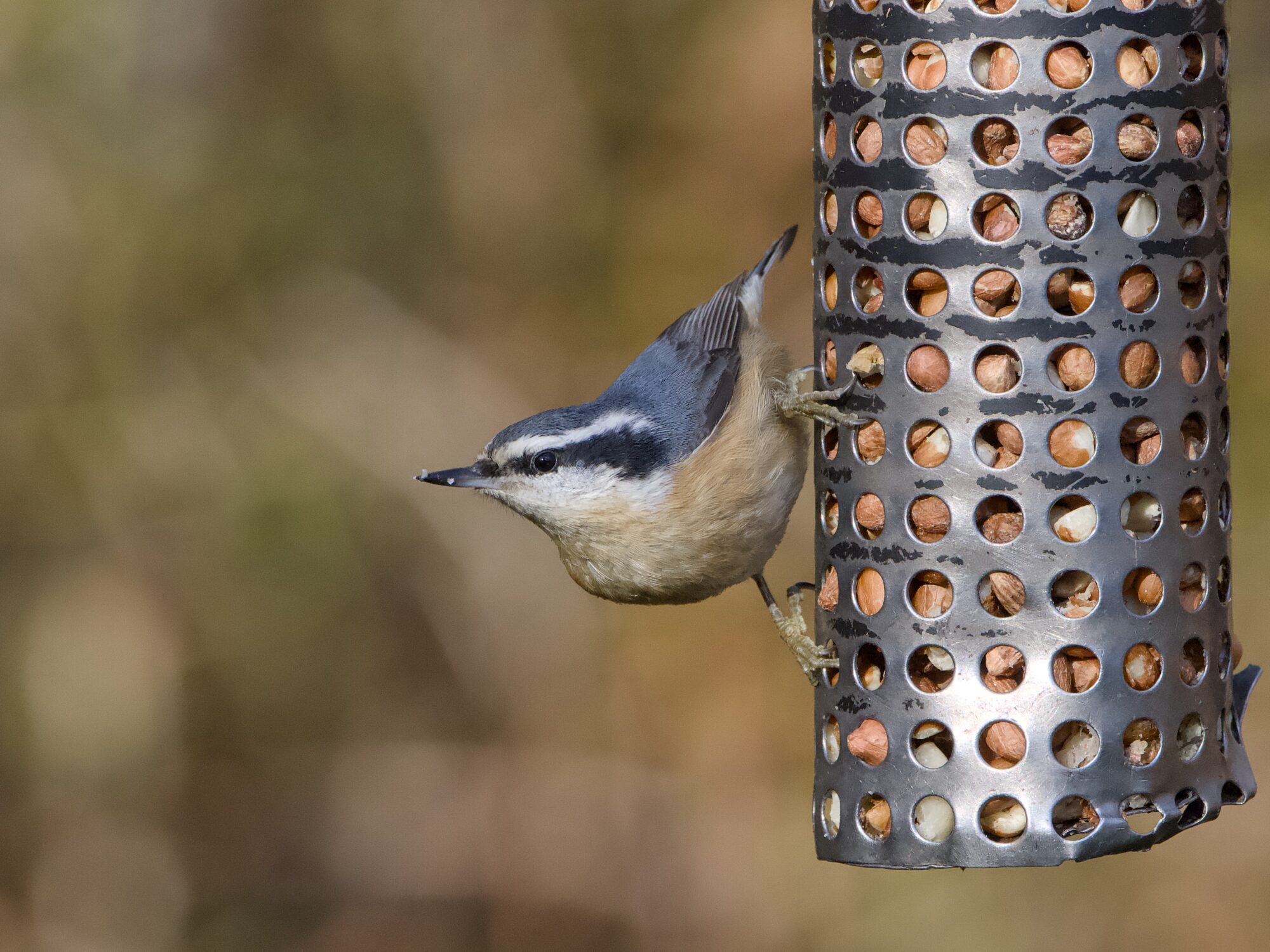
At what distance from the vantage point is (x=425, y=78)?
590cm

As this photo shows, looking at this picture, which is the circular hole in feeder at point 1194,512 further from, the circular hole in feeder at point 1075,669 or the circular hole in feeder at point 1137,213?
the circular hole in feeder at point 1137,213

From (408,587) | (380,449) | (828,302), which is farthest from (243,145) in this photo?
(828,302)

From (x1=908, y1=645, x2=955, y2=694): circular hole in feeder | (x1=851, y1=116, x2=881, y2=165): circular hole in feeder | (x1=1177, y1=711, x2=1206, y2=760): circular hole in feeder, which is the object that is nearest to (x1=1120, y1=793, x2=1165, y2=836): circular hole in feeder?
(x1=1177, y1=711, x2=1206, y2=760): circular hole in feeder

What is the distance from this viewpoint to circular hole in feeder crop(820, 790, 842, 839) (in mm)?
2447

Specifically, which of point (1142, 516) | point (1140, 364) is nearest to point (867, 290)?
point (1140, 364)

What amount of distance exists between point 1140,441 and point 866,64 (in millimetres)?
766

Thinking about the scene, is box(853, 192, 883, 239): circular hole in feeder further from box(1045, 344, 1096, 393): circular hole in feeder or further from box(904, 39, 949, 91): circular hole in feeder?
box(1045, 344, 1096, 393): circular hole in feeder

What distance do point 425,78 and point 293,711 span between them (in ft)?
8.85

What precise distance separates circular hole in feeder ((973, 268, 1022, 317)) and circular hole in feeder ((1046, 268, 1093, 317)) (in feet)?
0.17

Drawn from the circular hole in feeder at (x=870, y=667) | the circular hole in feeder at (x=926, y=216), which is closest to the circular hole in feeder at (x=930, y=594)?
the circular hole in feeder at (x=870, y=667)

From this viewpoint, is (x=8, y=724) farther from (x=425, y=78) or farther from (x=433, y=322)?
(x=425, y=78)

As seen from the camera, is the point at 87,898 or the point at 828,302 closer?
the point at 828,302

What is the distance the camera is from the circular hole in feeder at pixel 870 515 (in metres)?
2.39

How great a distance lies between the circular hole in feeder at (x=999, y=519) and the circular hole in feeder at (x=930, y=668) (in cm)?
21
